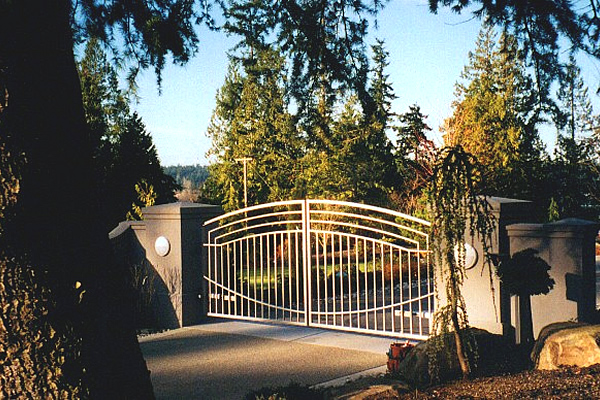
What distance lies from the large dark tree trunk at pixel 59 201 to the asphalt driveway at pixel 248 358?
130 inches

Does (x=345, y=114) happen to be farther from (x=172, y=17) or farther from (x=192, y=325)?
(x=172, y=17)

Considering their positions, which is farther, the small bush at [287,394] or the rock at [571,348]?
the rock at [571,348]

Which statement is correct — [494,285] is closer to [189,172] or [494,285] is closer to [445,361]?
[445,361]

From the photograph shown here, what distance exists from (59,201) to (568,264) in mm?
5491

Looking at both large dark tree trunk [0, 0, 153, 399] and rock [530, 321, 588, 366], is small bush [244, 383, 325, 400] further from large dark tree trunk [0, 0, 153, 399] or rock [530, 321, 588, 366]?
large dark tree trunk [0, 0, 153, 399]

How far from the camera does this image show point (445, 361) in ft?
19.1

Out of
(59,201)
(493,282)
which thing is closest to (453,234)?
(493,282)

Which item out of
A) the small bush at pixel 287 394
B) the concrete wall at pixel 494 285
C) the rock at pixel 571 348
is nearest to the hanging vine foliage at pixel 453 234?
the rock at pixel 571 348

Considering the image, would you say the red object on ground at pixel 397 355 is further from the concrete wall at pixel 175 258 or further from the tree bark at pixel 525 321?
the concrete wall at pixel 175 258

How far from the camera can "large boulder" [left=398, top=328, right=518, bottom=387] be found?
5.64 meters

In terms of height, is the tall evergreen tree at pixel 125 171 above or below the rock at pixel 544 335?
above

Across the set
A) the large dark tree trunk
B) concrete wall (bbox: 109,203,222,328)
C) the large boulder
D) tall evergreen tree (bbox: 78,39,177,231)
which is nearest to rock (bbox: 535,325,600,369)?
the large boulder

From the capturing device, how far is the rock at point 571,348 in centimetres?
542

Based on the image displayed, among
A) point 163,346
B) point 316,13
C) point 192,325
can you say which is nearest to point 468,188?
point 316,13
